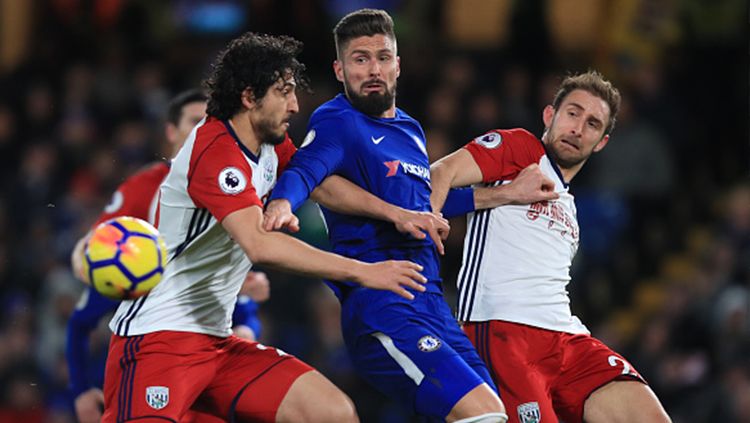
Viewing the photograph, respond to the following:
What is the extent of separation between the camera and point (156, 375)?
5488mm

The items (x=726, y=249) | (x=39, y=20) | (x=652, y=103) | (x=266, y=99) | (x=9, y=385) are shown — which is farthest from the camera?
(x=39, y=20)

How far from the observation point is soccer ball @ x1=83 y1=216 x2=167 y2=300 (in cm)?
523

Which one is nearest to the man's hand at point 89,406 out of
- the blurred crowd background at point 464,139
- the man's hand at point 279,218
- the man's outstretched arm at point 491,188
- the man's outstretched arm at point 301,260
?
the man's outstretched arm at point 301,260

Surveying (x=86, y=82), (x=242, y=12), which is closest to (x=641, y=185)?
(x=242, y=12)

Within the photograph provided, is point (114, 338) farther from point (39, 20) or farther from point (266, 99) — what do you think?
point (39, 20)

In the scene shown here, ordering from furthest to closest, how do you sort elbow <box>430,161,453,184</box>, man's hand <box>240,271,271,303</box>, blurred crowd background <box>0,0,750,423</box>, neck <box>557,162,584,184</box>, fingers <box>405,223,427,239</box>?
blurred crowd background <box>0,0,750,423</box>, man's hand <box>240,271,271,303</box>, neck <box>557,162,584,184</box>, elbow <box>430,161,453,184</box>, fingers <box>405,223,427,239</box>

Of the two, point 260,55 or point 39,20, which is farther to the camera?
point 39,20

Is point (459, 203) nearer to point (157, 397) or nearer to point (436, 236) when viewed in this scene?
point (436, 236)

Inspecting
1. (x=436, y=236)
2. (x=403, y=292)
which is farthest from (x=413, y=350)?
(x=436, y=236)

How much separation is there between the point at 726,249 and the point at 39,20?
28.1 feet

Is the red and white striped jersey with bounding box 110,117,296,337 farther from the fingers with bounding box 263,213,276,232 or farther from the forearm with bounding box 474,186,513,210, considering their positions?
the forearm with bounding box 474,186,513,210

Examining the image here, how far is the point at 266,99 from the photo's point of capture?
219 inches

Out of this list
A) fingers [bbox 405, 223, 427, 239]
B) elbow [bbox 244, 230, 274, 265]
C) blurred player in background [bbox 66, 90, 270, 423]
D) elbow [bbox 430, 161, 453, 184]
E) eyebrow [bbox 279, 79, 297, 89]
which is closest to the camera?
elbow [bbox 244, 230, 274, 265]

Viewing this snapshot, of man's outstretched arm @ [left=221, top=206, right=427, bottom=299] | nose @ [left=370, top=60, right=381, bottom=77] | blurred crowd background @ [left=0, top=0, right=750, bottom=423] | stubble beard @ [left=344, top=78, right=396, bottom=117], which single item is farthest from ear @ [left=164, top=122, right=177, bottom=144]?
blurred crowd background @ [left=0, top=0, right=750, bottom=423]
